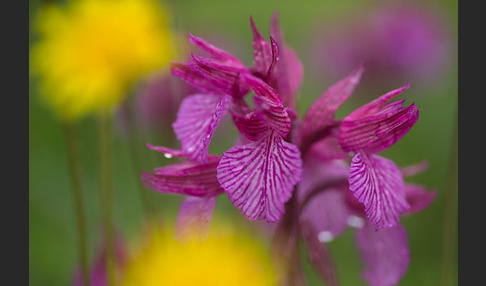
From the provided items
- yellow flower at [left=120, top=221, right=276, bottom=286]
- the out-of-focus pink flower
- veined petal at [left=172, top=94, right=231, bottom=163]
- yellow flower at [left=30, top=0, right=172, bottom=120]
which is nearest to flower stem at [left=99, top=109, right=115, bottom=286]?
yellow flower at [left=120, top=221, right=276, bottom=286]

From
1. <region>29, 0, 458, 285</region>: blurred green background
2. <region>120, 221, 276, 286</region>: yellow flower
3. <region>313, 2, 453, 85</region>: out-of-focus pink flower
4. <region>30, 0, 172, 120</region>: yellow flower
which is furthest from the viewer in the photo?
<region>313, 2, 453, 85</region>: out-of-focus pink flower

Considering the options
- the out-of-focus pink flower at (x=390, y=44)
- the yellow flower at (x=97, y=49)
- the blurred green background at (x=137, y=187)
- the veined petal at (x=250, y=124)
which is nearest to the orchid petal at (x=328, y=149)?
the veined petal at (x=250, y=124)

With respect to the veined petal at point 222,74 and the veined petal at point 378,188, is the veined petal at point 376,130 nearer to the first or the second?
the veined petal at point 378,188

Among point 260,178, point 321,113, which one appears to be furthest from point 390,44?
point 260,178

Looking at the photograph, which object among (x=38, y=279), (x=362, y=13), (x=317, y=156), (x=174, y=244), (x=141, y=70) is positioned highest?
(x=362, y=13)

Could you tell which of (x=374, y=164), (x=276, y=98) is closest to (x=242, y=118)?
(x=276, y=98)

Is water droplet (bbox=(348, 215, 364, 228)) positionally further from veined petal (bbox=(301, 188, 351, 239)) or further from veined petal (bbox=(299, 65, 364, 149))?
veined petal (bbox=(299, 65, 364, 149))
